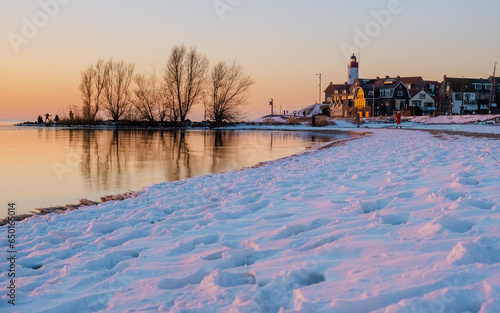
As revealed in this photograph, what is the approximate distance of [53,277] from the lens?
377cm

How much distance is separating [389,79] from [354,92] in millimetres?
7757

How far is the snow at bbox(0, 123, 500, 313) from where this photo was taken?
2.83m

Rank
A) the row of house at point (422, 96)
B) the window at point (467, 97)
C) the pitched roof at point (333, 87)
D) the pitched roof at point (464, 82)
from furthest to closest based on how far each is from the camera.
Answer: the pitched roof at point (333, 87), the window at point (467, 97), the pitched roof at point (464, 82), the row of house at point (422, 96)

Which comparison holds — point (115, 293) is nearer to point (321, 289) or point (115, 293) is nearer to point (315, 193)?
point (321, 289)

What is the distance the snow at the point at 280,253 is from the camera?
9.29 ft

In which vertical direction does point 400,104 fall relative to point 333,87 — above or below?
below

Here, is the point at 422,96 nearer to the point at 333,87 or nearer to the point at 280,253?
the point at 333,87

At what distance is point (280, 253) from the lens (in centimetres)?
382

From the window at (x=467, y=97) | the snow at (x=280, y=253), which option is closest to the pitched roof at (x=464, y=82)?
the window at (x=467, y=97)

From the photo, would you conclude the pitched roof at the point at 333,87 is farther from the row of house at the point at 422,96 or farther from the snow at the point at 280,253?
the snow at the point at 280,253

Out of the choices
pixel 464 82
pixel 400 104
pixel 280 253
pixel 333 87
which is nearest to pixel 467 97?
pixel 464 82

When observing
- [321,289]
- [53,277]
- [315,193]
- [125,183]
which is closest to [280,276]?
[321,289]

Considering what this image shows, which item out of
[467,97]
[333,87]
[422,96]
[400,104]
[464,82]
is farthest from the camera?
[333,87]

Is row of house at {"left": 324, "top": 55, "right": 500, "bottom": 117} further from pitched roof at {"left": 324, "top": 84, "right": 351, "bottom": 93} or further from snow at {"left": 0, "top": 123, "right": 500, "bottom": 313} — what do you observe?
snow at {"left": 0, "top": 123, "right": 500, "bottom": 313}
